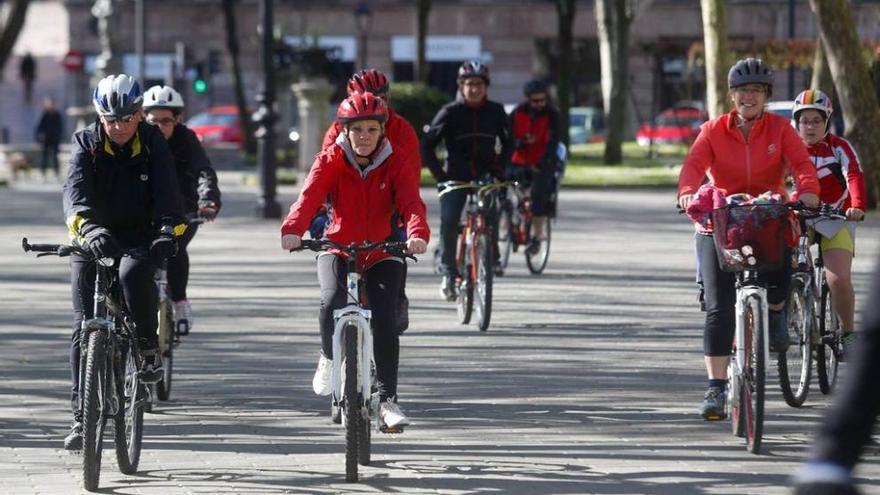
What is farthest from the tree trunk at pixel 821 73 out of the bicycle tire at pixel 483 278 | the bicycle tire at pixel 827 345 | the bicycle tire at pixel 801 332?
the bicycle tire at pixel 801 332

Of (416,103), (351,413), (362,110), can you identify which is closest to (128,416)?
(351,413)

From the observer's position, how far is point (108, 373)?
7.59 meters

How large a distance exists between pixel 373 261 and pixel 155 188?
0.94m

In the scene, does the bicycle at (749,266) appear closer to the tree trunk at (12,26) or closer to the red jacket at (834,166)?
the red jacket at (834,166)

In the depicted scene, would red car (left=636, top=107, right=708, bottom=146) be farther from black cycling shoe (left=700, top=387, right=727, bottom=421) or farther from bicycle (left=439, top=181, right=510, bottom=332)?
black cycling shoe (left=700, top=387, right=727, bottom=421)

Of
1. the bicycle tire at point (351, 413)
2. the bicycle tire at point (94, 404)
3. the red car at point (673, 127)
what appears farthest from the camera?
the red car at point (673, 127)

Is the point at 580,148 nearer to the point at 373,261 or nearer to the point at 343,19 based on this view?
the point at 343,19

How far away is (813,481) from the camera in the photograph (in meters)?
3.12

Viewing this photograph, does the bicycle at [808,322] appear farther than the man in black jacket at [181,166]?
No

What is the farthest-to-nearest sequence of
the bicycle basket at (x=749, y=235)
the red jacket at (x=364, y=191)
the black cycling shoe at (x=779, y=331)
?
the black cycling shoe at (x=779, y=331) < the bicycle basket at (x=749, y=235) < the red jacket at (x=364, y=191)

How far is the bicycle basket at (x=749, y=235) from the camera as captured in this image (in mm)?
8547

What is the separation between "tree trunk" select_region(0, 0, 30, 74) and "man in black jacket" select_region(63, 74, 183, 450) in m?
26.8

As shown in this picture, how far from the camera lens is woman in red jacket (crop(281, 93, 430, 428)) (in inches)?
320

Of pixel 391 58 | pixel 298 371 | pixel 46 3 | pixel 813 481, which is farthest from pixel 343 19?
pixel 813 481
